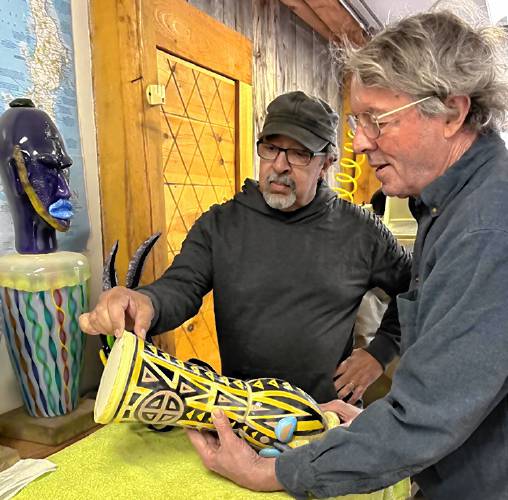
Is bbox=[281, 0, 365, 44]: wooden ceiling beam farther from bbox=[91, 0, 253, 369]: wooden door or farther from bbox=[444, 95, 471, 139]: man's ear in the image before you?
bbox=[444, 95, 471, 139]: man's ear

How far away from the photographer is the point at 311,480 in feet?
2.12

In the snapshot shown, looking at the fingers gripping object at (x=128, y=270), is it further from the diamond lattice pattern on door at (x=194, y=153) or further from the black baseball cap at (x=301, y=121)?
the diamond lattice pattern on door at (x=194, y=153)

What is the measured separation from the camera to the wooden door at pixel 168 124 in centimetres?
133

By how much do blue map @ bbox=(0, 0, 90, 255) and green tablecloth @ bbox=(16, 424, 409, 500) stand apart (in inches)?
21.9

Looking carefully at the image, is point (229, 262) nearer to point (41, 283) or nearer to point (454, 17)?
point (41, 283)

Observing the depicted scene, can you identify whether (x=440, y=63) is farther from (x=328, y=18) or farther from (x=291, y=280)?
(x=328, y=18)

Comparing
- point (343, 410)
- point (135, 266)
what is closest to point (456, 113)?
point (343, 410)

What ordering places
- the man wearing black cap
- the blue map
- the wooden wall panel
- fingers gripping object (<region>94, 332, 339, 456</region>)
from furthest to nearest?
1. the wooden wall panel
2. the man wearing black cap
3. the blue map
4. fingers gripping object (<region>94, 332, 339, 456</region>)

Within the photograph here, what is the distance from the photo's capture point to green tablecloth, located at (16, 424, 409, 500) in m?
0.71

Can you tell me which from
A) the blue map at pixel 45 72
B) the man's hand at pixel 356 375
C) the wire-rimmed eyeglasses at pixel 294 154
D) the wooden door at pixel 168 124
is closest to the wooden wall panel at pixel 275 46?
the wooden door at pixel 168 124

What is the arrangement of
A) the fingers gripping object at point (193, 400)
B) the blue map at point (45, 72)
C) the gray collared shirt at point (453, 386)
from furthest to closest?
the blue map at point (45, 72), the fingers gripping object at point (193, 400), the gray collared shirt at point (453, 386)

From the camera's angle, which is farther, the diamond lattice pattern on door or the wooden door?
the diamond lattice pattern on door

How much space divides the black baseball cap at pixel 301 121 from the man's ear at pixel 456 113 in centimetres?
55

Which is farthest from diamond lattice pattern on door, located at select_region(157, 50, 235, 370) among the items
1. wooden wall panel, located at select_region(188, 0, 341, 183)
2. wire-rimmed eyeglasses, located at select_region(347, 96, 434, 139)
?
wire-rimmed eyeglasses, located at select_region(347, 96, 434, 139)
